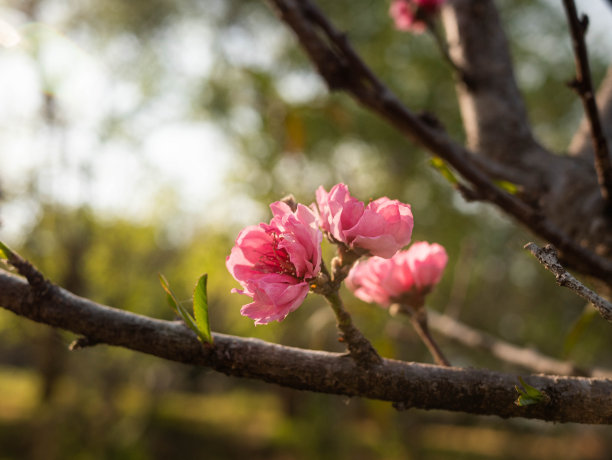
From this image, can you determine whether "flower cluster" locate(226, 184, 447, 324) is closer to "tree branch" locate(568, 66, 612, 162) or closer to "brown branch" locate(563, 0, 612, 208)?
"brown branch" locate(563, 0, 612, 208)

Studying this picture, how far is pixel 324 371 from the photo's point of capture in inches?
26.4

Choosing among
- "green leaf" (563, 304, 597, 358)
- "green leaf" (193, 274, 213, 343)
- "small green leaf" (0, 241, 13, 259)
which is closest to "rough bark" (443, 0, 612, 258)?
"green leaf" (563, 304, 597, 358)

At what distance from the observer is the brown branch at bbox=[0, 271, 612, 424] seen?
0.66 metres

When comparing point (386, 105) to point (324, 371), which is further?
point (386, 105)

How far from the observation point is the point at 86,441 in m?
7.18

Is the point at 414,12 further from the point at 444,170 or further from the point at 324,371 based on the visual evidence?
the point at 324,371

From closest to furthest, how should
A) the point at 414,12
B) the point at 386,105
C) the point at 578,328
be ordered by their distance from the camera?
the point at 386,105
the point at 578,328
the point at 414,12

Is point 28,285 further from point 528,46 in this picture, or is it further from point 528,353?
point 528,46

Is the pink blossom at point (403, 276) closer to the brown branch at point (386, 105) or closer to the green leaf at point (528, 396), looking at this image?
Answer: the brown branch at point (386, 105)

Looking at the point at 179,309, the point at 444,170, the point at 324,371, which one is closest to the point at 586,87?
the point at 444,170

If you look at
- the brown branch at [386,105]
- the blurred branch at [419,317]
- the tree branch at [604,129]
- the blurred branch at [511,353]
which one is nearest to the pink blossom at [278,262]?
the blurred branch at [419,317]

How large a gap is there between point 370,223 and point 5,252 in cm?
54

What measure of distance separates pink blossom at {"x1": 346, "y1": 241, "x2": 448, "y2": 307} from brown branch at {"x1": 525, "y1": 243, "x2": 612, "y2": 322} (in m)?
0.38

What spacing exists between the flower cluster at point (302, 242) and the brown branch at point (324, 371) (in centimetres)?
8
